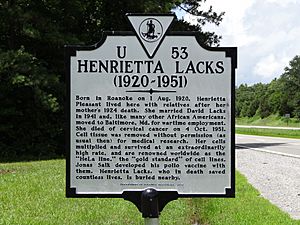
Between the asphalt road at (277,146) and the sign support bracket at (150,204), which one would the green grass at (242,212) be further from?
the asphalt road at (277,146)

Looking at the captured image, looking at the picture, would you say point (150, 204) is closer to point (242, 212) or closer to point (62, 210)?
point (62, 210)

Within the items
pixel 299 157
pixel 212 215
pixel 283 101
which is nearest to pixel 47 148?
pixel 299 157

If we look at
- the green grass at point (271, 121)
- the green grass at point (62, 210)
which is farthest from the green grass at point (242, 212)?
the green grass at point (271, 121)

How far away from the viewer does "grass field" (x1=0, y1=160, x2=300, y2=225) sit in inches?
297

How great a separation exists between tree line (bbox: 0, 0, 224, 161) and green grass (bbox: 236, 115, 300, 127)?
2818 inches

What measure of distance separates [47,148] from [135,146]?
62.5 feet

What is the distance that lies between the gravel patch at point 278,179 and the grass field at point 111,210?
395 mm

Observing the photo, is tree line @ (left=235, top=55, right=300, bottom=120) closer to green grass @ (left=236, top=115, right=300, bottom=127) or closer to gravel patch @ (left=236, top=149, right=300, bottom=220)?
green grass @ (left=236, top=115, right=300, bottom=127)

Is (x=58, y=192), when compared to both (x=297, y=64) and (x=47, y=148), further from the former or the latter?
(x=297, y=64)

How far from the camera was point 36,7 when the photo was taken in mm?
22172

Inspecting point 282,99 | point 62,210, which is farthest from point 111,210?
point 282,99

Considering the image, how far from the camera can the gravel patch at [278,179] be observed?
1015 centimetres

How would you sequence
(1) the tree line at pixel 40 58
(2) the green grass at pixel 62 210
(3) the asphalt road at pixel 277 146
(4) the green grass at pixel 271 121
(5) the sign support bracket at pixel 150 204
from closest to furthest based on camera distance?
(5) the sign support bracket at pixel 150 204 → (2) the green grass at pixel 62 210 → (1) the tree line at pixel 40 58 → (3) the asphalt road at pixel 277 146 → (4) the green grass at pixel 271 121

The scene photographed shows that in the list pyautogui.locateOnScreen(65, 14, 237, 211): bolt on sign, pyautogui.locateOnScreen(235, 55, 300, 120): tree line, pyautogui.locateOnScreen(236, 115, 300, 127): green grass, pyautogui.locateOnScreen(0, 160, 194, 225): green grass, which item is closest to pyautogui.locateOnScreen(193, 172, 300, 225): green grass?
pyautogui.locateOnScreen(0, 160, 194, 225): green grass
